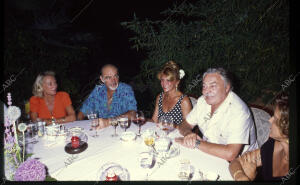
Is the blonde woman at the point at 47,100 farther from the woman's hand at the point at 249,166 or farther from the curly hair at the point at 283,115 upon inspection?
the curly hair at the point at 283,115

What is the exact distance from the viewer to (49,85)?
2.93 meters

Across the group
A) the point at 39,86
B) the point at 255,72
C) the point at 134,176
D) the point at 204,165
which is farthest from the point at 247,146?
the point at 39,86

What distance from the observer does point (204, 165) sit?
55.6 inches

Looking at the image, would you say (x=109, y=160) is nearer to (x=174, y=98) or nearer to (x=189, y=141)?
(x=189, y=141)

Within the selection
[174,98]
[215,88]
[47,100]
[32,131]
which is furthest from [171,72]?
[47,100]

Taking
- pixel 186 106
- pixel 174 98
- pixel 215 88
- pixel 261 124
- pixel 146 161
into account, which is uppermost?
pixel 215 88

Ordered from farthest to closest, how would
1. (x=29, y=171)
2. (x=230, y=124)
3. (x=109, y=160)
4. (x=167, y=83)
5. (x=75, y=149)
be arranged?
1. (x=167, y=83)
2. (x=230, y=124)
3. (x=75, y=149)
4. (x=109, y=160)
5. (x=29, y=171)

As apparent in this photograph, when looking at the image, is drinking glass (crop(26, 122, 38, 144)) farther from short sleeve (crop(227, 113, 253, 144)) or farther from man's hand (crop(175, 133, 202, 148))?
short sleeve (crop(227, 113, 253, 144))

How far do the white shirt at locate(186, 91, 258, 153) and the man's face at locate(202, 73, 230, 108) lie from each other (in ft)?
0.20

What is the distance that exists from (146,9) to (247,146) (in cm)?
554

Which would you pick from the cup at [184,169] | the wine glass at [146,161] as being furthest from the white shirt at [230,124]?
the wine glass at [146,161]

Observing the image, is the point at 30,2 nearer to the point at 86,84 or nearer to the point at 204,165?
the point at 86,84

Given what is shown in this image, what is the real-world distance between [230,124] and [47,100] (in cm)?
272

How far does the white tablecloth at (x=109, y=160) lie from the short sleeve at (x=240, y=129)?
329mm
